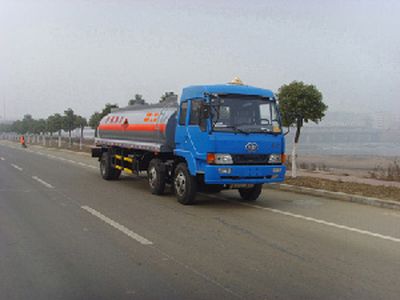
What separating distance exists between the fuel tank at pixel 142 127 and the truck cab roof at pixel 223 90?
833 millimetres

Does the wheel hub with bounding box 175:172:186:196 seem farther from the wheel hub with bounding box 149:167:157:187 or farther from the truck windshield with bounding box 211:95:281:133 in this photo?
the truck windshield with bounding box 211:95:281:133

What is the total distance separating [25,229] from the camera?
728 centimetres

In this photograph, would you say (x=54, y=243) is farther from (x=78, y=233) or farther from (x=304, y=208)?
(x=304, y=208)

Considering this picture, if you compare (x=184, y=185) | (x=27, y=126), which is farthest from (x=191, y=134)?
(x=27, y=126)

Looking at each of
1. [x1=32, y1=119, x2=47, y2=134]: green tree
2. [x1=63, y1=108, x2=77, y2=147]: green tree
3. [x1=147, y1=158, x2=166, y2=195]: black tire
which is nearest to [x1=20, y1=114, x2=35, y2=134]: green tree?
[x1=32, y1=119, x2=47, y2=134]: green tree

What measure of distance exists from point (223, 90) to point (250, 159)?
168 cm

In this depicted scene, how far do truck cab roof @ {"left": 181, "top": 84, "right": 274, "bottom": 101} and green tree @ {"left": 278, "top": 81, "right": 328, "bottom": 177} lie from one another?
4506 millimetres

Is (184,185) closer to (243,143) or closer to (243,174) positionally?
(243,174)

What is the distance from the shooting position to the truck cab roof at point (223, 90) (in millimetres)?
9627

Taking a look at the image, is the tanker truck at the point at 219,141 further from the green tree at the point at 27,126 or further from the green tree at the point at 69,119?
the green tree at the point at 27,126

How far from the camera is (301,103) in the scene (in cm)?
1446

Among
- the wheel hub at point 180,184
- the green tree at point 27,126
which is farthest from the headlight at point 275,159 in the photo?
the green tree at point 27,126

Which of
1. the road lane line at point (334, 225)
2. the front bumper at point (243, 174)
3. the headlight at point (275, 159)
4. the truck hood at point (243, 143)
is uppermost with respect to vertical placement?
the truck hood at point (243, 143)

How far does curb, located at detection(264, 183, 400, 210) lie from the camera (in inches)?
403
